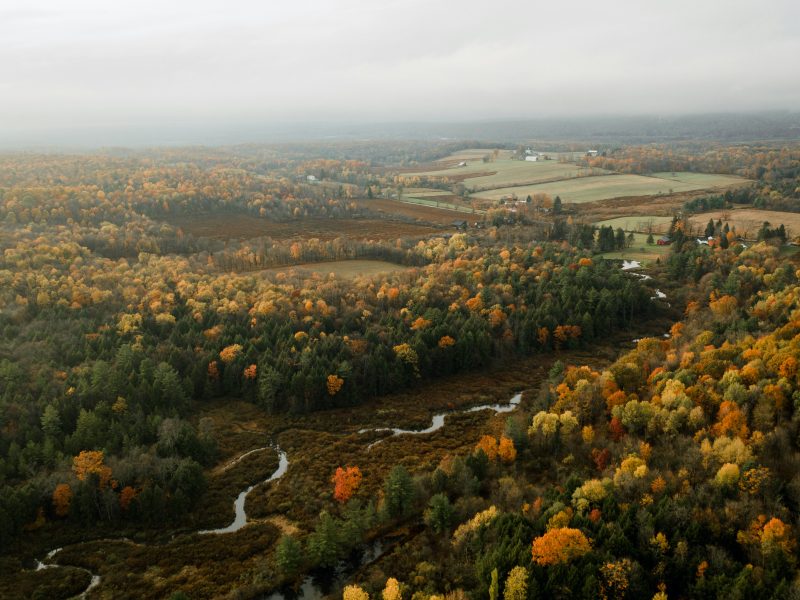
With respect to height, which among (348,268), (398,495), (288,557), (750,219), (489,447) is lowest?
(288,557)

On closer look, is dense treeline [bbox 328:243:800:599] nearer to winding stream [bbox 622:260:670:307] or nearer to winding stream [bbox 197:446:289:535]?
winding stream [bbox 197:446:289:535]

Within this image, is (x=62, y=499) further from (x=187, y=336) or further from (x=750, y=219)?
(x=750, y=219)

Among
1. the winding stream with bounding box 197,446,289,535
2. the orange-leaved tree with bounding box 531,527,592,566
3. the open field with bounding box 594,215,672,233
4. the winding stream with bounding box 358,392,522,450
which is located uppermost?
the open field with bounding box 594,215,672,233

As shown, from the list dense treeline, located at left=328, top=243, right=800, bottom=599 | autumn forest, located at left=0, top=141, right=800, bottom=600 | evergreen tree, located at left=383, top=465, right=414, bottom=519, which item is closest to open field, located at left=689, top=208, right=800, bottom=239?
autumn forest, located at left=0, top=141, right=800, bottom=600

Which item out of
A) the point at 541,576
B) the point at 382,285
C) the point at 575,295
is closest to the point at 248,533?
the point at 541,576

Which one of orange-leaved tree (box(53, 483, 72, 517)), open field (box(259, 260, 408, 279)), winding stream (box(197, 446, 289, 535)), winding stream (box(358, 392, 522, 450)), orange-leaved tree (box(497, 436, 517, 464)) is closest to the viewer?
orange-leaved tree (box(53, 483, 72, 517))

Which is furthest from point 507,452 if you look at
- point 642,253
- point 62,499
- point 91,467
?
point 642,253

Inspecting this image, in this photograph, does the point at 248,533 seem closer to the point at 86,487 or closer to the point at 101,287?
the point at 86,487
